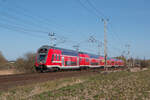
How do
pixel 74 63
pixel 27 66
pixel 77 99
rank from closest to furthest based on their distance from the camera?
1. pixel 77 99
2. pixel 74 63
3. pixel 27 66

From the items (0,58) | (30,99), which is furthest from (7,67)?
(30,99)

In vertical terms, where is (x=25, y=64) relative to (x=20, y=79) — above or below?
above

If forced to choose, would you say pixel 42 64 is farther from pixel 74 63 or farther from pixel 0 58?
pixel 0 58

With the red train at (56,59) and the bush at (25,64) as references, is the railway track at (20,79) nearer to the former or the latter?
the red train at (56,59)

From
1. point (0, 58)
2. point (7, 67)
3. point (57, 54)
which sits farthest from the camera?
point (0, 58)

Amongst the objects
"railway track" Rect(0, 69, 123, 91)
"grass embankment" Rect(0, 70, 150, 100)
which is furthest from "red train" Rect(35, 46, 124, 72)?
"grass embankment" Rect(0, 70, 150, 100)

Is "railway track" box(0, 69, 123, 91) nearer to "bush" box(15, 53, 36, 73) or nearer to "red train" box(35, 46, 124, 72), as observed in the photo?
"red train" box(35, 46, 124, 72)

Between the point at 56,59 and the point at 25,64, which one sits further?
the point at 25,64

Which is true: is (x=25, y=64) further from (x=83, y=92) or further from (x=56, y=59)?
(x=83, y=92)

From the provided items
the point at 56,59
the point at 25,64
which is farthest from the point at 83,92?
the point at 25,64

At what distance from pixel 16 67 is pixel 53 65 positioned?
16348 millimetres

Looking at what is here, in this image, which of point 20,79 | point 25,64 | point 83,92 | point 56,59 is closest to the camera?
point 83,92

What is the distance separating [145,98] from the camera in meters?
7.93

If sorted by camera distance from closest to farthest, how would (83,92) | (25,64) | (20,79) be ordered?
(83,92) → (20,79) → (25,64)
